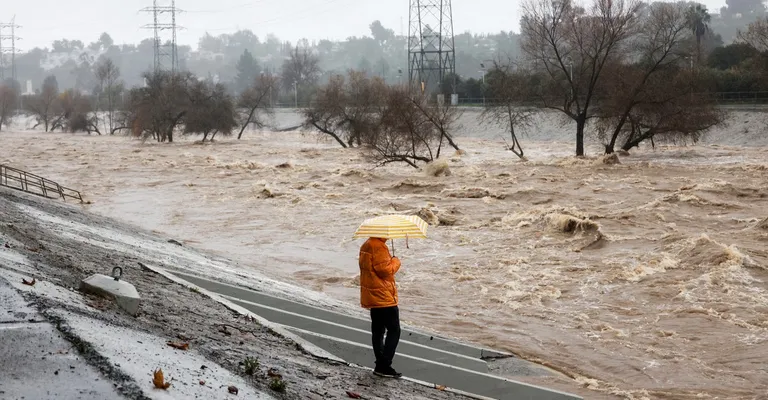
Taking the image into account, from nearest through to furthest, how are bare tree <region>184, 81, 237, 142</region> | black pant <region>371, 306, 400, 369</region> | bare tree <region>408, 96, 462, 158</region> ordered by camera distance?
black pant <region>371, 306, 400, 369</region> < bare tree <region>408, 96, 462, 158</region> < bare tree <region>184, 81, 237, 142</region>

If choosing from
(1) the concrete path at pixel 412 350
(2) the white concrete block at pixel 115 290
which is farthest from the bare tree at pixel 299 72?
(2) the white concrete block at pixel 115 290

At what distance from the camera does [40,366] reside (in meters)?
7.19


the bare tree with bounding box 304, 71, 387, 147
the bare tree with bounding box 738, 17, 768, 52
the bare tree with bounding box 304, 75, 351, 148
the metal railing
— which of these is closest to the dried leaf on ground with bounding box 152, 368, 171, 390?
the metal railing

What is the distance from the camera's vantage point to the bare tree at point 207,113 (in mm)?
81000

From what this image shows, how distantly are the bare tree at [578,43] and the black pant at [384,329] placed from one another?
4234 centimetres

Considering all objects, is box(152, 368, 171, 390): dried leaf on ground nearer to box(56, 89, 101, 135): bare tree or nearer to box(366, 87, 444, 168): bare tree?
box(366, 87, 444, 168): bare tree

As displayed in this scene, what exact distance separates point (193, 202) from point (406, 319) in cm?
2099

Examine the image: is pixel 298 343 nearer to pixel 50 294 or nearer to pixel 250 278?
pixel 50 294

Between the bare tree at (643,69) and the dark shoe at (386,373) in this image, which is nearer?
the dark shoe at (386,373)

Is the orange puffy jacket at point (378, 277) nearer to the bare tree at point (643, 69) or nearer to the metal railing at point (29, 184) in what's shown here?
the metal railing at point (29, 184)

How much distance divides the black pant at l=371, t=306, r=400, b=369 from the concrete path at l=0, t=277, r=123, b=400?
3.24m

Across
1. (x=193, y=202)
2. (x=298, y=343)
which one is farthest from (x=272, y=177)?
(x=298, y=343)

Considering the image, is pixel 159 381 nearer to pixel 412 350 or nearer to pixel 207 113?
pixel 412 350

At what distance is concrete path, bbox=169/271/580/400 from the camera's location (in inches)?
430
